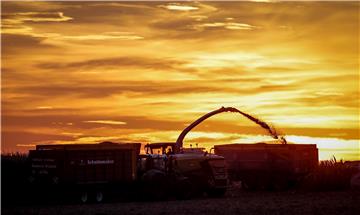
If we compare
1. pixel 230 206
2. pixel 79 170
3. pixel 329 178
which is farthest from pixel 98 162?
pixel 329 178

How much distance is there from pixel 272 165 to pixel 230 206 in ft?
43.1

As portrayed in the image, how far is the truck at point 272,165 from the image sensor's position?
49469mm

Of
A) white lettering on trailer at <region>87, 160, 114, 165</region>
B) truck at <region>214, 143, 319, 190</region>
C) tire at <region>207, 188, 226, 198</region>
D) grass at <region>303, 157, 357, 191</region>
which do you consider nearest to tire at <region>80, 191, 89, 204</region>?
white lettering on trailer at <region>87, 160, 114, 165</region>

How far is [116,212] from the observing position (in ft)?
114

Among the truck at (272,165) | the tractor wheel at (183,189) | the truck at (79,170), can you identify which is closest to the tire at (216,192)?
the tractor wheel at (183,189)

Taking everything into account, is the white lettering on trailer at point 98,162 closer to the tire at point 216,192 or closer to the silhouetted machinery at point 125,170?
the silhouetted machinery at point 125,170

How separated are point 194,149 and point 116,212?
13616 mm

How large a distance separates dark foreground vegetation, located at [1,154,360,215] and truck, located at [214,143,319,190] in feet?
2.96

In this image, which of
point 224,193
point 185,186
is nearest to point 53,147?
point 185,186

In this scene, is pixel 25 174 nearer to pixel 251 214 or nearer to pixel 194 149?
pixel 194 149

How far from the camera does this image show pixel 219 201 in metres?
40.3

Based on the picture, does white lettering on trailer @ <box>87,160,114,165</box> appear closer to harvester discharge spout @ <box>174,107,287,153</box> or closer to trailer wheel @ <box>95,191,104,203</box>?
trailer wheel @ <box>95,191,104,203</box>

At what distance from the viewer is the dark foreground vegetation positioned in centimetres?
3531

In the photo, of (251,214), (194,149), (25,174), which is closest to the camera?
(251,214)
